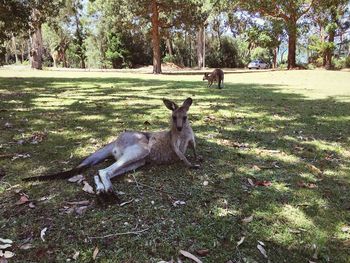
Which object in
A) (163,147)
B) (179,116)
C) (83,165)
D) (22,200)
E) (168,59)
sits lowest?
(22,200)

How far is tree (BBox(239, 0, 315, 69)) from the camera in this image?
25031mm

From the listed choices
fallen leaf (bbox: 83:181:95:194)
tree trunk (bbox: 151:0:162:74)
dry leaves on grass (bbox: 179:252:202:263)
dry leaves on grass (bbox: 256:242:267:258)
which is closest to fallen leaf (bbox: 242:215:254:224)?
dry leaves on grass (bbox: 256:242:267:258)

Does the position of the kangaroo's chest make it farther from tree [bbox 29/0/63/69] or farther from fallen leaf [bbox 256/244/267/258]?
tree [bbox 29/0/63/69]

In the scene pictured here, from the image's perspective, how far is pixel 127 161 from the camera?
3980 mm

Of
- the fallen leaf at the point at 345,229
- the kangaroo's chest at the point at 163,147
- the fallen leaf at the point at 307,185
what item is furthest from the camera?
the kangaroo's chest at the point at 163,147

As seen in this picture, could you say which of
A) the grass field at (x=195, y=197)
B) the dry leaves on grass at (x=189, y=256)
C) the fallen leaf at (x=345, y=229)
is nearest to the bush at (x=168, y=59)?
the grass field at (x=195, y=197)

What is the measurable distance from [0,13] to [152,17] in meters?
13.7

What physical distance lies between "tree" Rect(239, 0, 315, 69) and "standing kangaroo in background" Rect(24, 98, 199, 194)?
908 inches

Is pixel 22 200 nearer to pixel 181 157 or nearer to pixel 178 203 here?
pixel 178 203

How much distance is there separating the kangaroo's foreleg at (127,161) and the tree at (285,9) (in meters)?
23.6

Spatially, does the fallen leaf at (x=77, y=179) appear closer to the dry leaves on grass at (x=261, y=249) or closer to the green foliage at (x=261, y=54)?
the dry leaves on grass at (x=261, y=249)

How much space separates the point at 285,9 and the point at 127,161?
24.8 m

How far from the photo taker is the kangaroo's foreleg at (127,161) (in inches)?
148

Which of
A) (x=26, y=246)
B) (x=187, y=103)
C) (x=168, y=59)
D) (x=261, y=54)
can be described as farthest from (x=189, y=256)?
(x=261, y=54)
